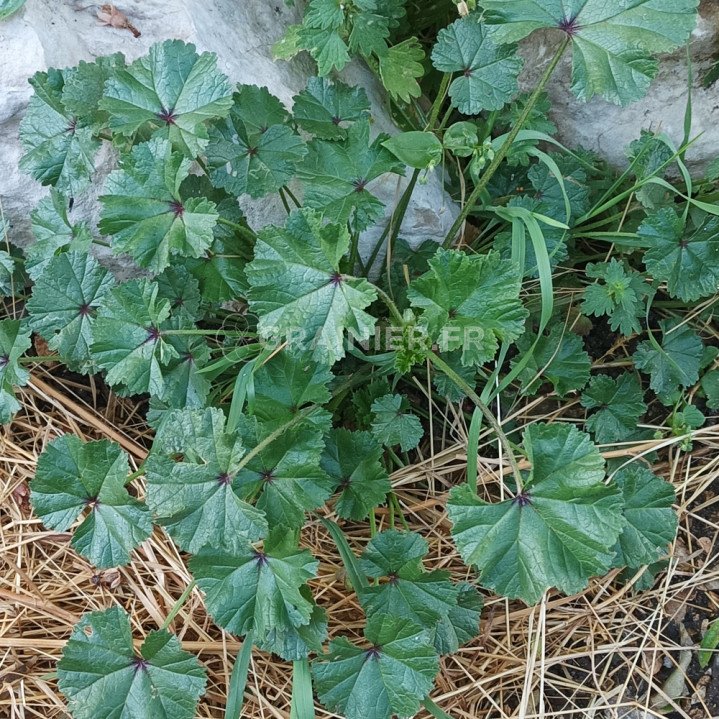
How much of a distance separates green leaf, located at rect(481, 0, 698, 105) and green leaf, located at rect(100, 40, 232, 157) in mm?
541

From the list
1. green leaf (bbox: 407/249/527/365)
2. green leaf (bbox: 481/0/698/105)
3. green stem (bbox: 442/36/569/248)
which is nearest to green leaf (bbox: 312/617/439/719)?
green leaf (bbox: 407/249/527/365)

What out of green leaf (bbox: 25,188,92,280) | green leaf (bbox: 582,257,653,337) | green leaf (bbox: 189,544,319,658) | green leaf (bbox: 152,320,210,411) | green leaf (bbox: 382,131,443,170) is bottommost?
green leaf (bbox: 582,257,653,337)

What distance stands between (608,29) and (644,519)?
0.99 metres

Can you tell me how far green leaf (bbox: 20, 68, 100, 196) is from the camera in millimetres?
1559

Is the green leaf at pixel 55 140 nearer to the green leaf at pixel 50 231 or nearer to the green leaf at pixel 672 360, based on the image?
the green leaf at pixel 50 231

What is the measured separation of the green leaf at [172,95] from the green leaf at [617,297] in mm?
916

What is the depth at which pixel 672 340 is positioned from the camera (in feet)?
5.99

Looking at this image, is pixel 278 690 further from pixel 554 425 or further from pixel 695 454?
pixel 695 454

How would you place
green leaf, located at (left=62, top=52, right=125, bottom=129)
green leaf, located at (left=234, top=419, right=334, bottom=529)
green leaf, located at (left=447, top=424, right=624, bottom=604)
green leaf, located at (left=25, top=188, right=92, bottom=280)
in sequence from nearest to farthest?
green leaf, located at (left=447, top=424, right=624, bottom=604), green leaf, located at (left=234, top=419, right=334, bottom=529), green leaf, located at (left=62, top=52, right=125, bottom=129), green leaf, located at (left=25, top=188, right=92, bottom=280)

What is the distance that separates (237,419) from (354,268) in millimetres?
583

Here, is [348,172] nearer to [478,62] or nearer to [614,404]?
[478,62]

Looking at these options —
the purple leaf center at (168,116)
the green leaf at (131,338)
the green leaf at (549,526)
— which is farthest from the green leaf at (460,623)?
the purple leaf center at (168,116)

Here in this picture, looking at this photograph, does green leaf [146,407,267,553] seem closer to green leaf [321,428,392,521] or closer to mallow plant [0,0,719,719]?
mallow plant [0,0,719,719]

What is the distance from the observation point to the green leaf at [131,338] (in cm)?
145
